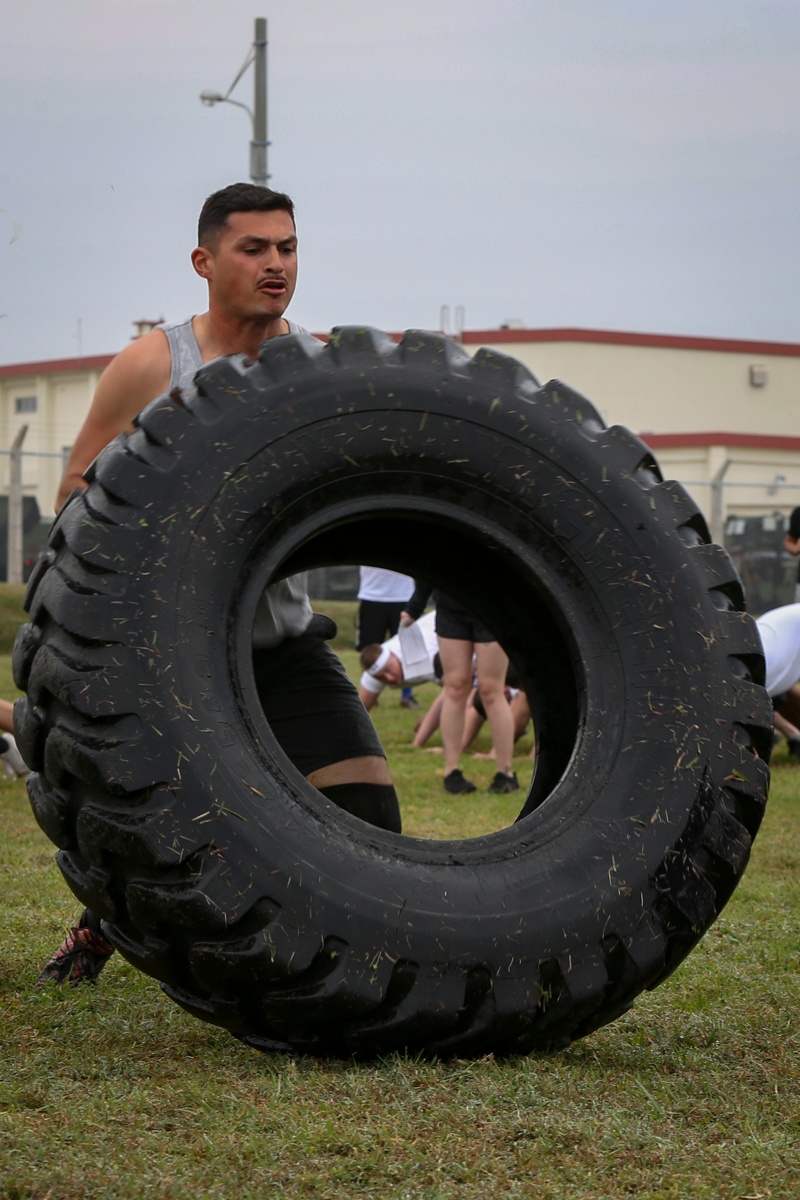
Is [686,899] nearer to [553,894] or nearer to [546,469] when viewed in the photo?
[553,894]

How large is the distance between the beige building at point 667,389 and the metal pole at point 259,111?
15.2 m

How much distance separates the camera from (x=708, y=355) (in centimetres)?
3694

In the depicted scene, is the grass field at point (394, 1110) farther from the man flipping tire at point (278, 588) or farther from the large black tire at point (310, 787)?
the man flipping tire at point (278, 588)

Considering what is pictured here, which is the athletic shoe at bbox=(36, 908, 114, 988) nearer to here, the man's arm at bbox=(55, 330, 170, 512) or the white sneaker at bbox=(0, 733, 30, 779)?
the man's arm at bbox=(55, 330, 170, 512)

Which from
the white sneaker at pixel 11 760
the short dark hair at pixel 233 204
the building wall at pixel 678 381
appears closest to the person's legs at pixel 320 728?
the short dark hair at pixel 233 204

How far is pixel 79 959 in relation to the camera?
144 inches

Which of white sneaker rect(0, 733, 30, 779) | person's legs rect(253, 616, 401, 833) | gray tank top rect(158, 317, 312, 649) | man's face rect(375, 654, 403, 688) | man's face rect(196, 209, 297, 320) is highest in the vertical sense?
man's face rect(196, 209, 297, 320)

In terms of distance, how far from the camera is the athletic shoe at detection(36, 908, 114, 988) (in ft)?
11.9

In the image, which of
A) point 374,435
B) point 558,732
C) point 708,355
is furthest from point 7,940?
point 708,355

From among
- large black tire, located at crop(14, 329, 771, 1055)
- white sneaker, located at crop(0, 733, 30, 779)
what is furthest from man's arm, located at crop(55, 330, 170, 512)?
white sneaker, located at crop(0, 733, 30, 779)

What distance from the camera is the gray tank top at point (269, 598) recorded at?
352cm

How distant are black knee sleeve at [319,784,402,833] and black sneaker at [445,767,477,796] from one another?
4220 mm

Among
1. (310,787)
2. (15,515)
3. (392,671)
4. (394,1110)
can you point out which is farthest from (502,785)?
(15,515)

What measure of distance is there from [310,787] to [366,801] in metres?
0.68
